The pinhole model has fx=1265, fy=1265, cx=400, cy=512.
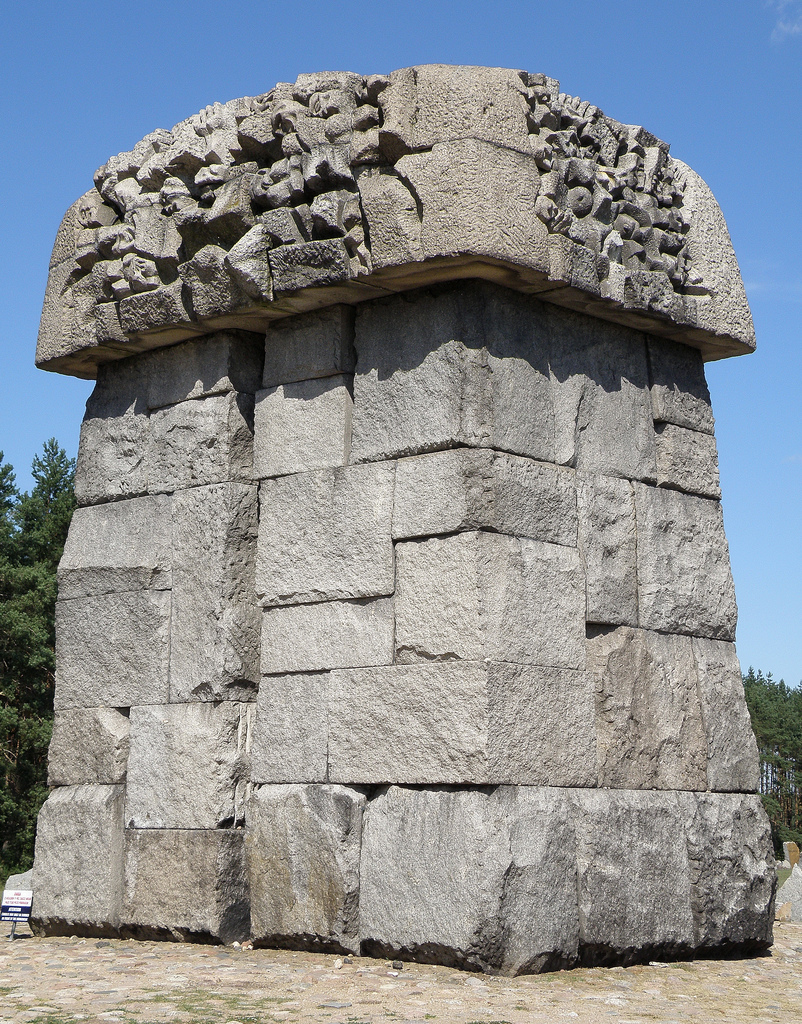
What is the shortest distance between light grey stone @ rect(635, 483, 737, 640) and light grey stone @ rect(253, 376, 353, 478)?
1476 mm

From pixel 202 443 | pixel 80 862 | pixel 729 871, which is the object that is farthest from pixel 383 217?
pixel 80 862

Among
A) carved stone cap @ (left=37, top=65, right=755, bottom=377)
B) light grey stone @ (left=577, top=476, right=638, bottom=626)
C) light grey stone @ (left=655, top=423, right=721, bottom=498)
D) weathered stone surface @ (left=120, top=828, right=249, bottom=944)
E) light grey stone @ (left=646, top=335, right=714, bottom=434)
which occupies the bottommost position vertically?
weathered stone surface @ (left=120, top=828, right=249, bottom=944)

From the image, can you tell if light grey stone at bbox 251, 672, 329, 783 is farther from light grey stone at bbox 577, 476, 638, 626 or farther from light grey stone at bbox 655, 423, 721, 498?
light grey stone at bbox 655, 423, 721, 498

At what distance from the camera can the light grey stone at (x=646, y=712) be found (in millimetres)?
5684

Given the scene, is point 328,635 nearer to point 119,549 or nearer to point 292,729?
point 292,729

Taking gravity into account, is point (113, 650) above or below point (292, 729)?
above

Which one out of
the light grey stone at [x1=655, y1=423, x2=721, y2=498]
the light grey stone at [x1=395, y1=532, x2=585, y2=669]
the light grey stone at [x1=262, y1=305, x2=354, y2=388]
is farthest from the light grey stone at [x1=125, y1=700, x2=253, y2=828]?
the light grey stone at [x1=655, y1=423, x2=721, y2=498]

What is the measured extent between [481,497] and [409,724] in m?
1.00

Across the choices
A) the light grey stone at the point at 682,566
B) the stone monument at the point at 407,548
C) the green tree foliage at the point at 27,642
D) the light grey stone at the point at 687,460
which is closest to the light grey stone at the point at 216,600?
the stone monument at the point at 407,548

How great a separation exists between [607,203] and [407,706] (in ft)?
8.60

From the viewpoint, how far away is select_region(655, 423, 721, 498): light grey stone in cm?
632

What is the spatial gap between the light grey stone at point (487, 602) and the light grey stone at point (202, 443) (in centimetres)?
119

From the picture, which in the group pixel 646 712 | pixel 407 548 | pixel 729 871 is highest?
pixel 407 548

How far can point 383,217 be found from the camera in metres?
5.54
